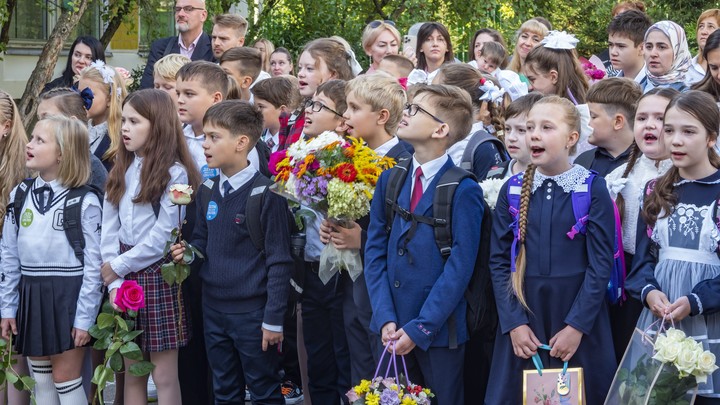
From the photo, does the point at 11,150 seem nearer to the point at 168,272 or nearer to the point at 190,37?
the point at 168,272

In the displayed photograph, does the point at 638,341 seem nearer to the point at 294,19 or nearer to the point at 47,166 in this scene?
the point at 47,166

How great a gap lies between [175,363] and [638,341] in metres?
2.80

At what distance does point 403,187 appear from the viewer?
4984 mm

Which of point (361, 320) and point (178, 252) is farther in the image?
point (178, 252)

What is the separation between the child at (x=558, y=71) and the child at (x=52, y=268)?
3082mm

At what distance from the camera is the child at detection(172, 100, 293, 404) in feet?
18.0

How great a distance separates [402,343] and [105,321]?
6.33 ft

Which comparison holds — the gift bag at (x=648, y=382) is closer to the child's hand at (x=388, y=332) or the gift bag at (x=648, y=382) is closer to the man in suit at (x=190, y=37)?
the child's hand at (x=388, y=332)

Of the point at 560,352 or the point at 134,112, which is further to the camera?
the point at 134,112

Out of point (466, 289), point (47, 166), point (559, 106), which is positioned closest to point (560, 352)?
point (466, 289)

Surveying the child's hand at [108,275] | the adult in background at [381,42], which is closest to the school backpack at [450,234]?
the child's hand at [108,275]

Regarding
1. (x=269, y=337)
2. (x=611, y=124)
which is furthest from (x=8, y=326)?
(x=611, y=124)

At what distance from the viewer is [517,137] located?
17.6 feet

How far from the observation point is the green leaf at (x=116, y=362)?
5.57 meters
